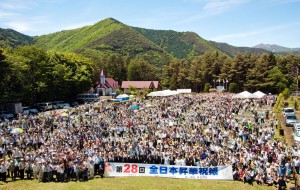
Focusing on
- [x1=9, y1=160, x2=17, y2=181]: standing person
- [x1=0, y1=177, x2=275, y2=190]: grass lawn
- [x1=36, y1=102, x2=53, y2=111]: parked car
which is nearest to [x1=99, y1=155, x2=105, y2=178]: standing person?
[x1=0, y1=177, x2=275, y2=190]: grass lawn

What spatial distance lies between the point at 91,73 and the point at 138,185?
64443 millimetres

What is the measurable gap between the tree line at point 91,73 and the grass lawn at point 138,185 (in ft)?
117

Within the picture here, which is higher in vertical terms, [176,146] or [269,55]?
[269,55]

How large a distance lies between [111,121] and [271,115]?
63.1ft

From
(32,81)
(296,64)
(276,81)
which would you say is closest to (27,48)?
(32,81)

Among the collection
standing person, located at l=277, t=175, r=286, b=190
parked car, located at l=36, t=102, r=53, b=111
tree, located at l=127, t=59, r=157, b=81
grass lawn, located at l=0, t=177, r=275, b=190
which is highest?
tree, located at l=127, t=59, r=157, b=81

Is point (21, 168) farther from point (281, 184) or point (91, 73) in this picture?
point (91, 73)

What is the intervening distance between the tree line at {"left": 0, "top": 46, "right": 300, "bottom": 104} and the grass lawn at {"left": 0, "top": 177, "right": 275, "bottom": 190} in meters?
35.7

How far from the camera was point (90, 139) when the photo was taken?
2641cm

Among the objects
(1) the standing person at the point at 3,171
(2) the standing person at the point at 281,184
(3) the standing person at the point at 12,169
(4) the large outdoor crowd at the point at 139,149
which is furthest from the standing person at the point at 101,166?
(2) the standing person at the point at 281,184

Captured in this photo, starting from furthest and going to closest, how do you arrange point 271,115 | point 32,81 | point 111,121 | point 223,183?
point 32,81
point 271,115
point 111,121
point 223,183

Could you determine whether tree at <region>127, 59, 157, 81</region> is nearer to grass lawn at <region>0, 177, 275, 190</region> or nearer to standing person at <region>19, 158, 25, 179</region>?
standing person at <region>19, 158, 25, 179</region>

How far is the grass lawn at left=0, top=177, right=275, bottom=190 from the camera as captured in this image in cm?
1758

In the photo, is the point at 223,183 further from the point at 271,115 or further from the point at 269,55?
the point at 269,55
